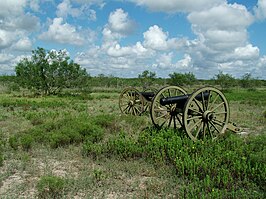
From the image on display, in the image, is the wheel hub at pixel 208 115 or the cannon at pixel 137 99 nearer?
the wheel hub at pixel 208 115

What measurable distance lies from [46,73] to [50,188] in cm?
2983

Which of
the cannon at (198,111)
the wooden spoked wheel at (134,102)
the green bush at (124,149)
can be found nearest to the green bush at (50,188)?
the green bush at (124,149)

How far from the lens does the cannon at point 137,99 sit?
48.5 feet

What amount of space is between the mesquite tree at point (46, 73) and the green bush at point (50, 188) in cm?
2915

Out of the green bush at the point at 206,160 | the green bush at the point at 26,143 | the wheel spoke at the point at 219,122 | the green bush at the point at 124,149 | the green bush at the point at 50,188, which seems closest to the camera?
the green bush at the point at 50,188

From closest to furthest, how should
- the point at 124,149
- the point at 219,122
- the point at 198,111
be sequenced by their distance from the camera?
the point at 124,149 < the point at 198,111 < the point at 219,122

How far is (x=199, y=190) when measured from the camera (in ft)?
15.5

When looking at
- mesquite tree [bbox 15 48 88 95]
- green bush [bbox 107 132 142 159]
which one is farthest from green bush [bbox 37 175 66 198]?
mesquite tree [bbox 15 48 88 95]

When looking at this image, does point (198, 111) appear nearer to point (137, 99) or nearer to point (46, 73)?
point (137, 99)

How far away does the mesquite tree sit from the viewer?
108ft

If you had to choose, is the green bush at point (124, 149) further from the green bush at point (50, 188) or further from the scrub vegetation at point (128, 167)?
the green bush at point (50, 188)

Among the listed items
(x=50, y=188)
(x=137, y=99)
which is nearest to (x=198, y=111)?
(x=50, y=188)

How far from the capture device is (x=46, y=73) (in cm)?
3322

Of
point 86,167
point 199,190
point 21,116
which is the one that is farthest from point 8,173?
point 21,116
